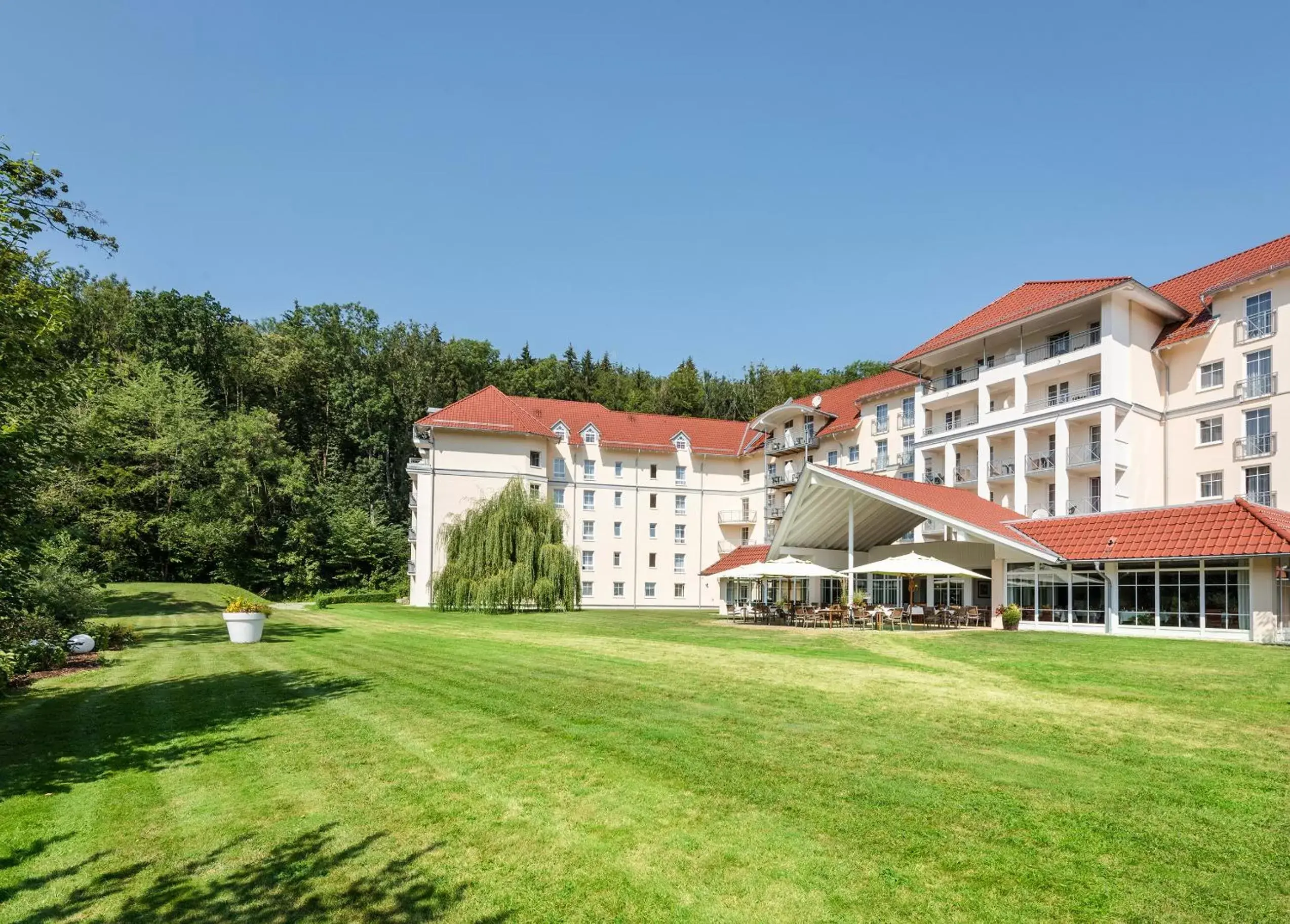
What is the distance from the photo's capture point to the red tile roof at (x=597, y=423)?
4666 cm

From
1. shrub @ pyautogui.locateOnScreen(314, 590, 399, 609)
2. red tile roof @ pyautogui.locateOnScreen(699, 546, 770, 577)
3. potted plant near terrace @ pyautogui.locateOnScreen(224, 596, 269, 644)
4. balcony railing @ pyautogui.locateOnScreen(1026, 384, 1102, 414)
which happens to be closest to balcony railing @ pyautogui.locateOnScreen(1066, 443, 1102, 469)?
balcony railing @ pyautogui.locateOnScreen(1026, 384, 1102, 414)

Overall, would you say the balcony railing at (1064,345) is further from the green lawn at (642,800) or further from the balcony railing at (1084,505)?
the green lawn at (642,800)

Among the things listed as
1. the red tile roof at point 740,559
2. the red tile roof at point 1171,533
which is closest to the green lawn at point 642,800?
the red tile roof at point 1171,533

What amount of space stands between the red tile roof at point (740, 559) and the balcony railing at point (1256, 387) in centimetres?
1967

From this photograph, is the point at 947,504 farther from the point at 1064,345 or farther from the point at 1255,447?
the point at 1255,447

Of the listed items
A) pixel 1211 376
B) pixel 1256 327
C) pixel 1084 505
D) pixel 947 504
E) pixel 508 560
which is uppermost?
pixel 1256 327

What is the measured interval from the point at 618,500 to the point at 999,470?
2445 centimetres

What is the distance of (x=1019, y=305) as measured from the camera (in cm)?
3528

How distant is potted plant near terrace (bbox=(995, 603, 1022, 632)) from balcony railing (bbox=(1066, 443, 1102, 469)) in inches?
321

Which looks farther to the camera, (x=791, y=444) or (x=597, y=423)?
(x=597, y=423)

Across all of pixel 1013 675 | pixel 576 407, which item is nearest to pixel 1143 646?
pixel 1013 675

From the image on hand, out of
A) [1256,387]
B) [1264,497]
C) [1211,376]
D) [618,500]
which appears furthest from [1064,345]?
[618,500]

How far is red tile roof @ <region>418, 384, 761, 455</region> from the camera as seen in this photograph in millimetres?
46656

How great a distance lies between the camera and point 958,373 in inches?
1497
